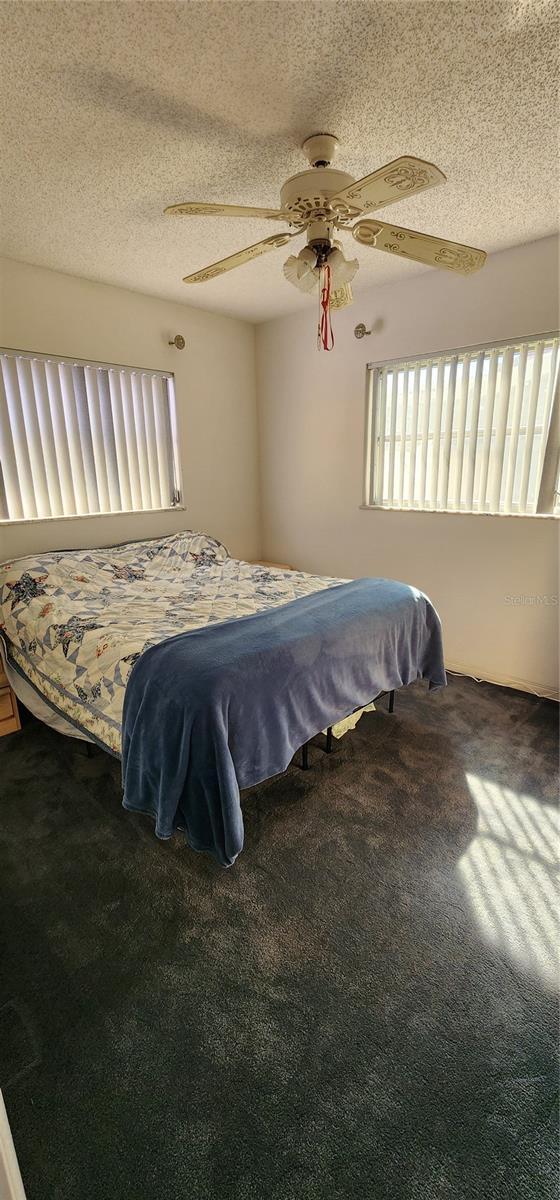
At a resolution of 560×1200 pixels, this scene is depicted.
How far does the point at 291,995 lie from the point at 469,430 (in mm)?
3063

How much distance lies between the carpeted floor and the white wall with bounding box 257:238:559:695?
126 centimetres

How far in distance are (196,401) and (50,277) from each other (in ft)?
4.05

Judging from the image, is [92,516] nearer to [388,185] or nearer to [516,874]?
[388,185]

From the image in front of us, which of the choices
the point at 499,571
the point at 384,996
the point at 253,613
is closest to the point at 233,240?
the point at 253,613

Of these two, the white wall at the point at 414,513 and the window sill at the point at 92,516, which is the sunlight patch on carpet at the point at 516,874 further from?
the window sill at the point at 92,516

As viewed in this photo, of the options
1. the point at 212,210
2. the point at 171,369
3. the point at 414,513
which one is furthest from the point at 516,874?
Result: the point at 171,369

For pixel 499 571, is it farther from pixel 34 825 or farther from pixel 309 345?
pixel 34 825

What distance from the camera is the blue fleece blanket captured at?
Answer: 1.62m

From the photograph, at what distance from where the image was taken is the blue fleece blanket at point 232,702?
1.62 metres

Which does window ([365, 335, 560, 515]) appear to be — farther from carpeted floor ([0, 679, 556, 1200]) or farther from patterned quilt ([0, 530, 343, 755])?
carpeted floor ([0, 679, 556, 1200])

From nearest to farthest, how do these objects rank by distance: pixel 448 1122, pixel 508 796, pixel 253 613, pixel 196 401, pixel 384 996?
1. pixel 448 1122
2. pixel 384 996
3. pixel 508 796
4. pixel 253 613
5. pixel 196 401

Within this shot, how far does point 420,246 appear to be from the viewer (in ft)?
5.80

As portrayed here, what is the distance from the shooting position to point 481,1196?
984 millimetres

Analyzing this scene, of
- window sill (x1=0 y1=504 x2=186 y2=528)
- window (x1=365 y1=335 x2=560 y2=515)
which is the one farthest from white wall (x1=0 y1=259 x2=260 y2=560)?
window (x1=365 y1=335 x2=560 y2=515)
